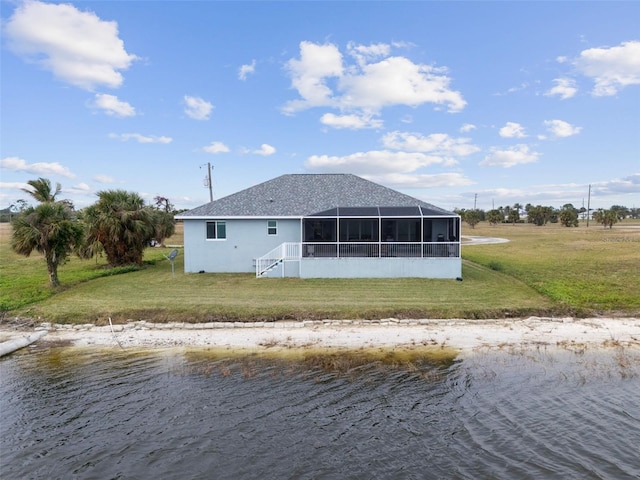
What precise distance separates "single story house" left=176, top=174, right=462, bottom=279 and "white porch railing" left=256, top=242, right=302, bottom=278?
5 cm

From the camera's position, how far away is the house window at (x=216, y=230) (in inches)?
928

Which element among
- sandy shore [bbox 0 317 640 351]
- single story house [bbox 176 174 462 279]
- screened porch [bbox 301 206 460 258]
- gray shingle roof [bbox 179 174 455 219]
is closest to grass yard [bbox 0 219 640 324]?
sandy shore [bbox 0 317 640 351]

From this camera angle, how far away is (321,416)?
8359mm

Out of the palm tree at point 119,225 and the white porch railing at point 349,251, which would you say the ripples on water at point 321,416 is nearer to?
the white porch railing at point 349,251

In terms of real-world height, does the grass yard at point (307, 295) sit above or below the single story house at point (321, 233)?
below

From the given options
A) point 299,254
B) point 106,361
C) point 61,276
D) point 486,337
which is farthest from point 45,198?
point 486,337

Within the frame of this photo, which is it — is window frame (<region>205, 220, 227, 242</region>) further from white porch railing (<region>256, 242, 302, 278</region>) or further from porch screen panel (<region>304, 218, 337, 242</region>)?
porch screen panel (<region>304, 218, 337, 242</region>)

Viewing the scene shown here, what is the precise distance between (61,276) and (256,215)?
33.4 feet

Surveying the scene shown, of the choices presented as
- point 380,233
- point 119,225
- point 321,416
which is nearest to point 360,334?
point 321,416

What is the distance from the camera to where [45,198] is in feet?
73.9

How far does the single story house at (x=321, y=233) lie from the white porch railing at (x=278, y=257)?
50mm

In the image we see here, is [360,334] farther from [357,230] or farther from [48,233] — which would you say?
[48,233]

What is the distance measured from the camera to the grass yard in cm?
1484

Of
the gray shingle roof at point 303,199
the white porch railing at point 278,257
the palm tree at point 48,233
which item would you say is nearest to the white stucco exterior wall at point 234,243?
the gray shingle roof at point 303,199
